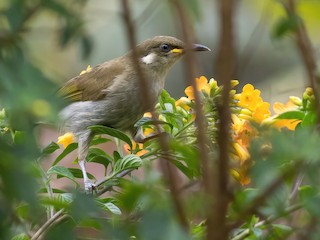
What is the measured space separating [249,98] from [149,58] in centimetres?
167

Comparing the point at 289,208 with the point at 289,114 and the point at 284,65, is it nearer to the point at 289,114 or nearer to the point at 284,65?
the point at 289,114

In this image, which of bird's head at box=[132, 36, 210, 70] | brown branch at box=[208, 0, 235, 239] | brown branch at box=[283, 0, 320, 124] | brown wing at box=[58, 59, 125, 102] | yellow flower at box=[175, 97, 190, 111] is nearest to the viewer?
brown branch at box=[208, 0, 235, 239]

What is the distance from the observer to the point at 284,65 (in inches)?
267

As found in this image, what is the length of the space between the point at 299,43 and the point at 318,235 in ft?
1.08

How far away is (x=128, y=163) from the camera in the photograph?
2357 millimetres

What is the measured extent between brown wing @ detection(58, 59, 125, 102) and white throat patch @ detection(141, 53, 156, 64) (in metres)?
0.13

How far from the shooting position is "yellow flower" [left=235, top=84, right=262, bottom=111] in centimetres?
244

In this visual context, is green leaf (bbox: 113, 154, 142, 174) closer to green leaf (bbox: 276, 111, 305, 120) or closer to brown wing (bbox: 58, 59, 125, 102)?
green leaf (bbox: 276, 111, 305, 120)

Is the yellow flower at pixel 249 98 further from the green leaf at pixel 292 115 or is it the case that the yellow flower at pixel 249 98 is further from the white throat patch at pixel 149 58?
the white throat patch at pixel 149 58

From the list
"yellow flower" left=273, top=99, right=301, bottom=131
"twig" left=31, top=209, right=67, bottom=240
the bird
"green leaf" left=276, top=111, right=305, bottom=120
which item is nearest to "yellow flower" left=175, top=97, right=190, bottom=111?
"yellow flower" left=273, top=99, right=301, bottom=131

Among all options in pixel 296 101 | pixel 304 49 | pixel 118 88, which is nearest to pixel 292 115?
pixel 296 101

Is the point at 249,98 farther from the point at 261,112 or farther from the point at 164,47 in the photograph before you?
the point at 164,47

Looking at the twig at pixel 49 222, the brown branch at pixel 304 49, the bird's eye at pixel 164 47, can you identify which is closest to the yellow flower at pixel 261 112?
the twig at pixel 49 222

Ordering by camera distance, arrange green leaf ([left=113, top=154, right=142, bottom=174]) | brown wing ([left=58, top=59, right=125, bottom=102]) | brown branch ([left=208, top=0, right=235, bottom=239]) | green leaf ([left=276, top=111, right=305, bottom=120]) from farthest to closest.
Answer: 1. brown wing ([left=58, top=59, right=125, bottom=102])
2. green leaf ([left=113, top=154, right=142, bottom=174])
3. green leaf ([left=276, top=111, right=305, bottom=120])
4. brown branch ([left=208, top=0, right=235, bottom=239])
